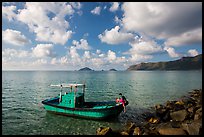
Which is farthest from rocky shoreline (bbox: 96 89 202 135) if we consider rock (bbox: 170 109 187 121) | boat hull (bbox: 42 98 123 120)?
boat hull (bbox: 42 98 123 120)

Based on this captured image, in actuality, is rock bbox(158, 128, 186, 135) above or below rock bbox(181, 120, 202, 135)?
below

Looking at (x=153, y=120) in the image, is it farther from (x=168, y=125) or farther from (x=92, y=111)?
(x=92, y=111)

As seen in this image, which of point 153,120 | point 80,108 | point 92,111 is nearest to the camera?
point 153,120

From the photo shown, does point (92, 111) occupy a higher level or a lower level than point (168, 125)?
higher

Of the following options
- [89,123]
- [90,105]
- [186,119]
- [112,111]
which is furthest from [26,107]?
[186,119]

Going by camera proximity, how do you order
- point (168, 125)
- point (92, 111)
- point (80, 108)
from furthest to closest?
point (80, 108) < point (92, 111) < point (168, 125)

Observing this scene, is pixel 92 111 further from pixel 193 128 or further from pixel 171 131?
pixel 193 128

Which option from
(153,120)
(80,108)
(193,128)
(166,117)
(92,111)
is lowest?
(153,120)

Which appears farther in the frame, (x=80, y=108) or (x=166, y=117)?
(x=80, y=108)

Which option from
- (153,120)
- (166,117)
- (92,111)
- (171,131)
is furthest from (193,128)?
(92,111)

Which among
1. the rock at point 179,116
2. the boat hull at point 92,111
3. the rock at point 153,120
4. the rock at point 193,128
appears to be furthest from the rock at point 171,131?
the boat hull at point 92,111

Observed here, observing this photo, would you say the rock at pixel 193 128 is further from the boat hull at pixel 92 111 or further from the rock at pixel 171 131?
the boat hull at pixel 92 111

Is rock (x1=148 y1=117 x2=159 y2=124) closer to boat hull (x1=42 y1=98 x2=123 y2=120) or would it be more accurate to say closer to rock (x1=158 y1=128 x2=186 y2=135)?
boat hull (x1=42 y1=98 x2=123 y2=120)

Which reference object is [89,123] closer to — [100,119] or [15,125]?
[100,119]
